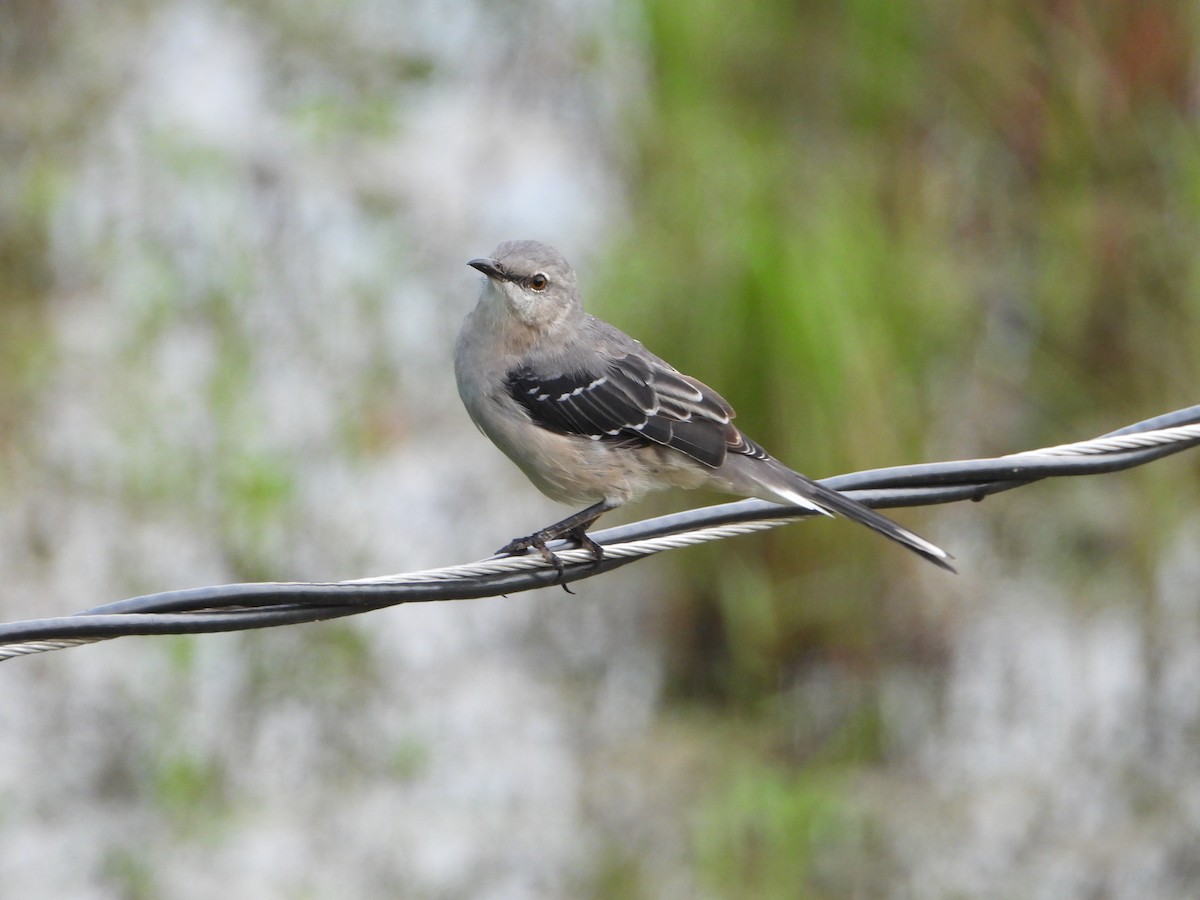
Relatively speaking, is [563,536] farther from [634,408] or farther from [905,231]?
[905,231]

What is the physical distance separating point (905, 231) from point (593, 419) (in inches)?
118

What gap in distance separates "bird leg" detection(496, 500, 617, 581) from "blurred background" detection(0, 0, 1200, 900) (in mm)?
2184

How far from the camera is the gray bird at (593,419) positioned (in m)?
4.04

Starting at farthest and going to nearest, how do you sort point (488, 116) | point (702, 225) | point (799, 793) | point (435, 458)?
point (488, 116), point (435, 458), point (702, 225), point (799, 793)

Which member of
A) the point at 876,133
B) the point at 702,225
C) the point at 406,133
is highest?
the point at 406,133

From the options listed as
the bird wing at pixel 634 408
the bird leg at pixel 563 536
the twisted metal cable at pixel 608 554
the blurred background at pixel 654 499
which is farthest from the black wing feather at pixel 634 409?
the blurred background at pixel 654 499

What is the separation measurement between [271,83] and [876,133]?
9.82 ft

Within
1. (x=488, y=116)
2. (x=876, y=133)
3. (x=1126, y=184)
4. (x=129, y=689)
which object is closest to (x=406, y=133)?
(x=488, y=116)

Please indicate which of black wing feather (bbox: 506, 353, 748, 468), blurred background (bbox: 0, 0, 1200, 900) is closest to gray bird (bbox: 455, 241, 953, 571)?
black wing feather (bbox: 506, 353, 748, 468)

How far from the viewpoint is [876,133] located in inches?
263

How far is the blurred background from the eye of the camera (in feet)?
20.2

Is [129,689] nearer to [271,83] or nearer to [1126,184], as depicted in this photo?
[271,83]

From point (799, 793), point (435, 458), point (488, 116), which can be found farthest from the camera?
point (488, 116)

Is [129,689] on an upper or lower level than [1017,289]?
lower
